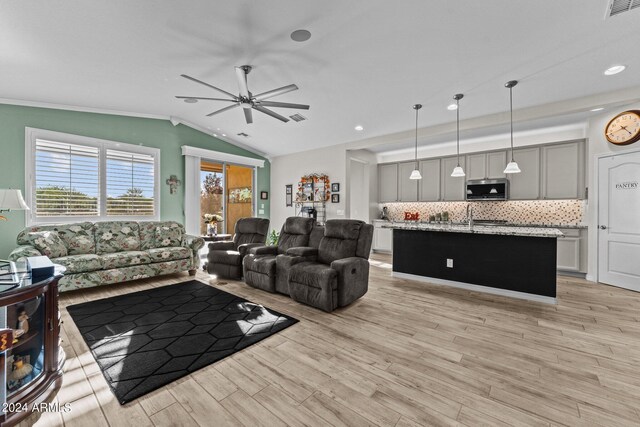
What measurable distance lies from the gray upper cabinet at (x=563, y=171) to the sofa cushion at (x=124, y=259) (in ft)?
24.1

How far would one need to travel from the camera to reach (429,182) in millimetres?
6586

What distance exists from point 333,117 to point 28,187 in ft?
16.9

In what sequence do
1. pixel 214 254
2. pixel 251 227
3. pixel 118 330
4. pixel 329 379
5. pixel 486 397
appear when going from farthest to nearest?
pixel 251 227 → pixel 214 254 → pixel 118 330 → pixel 329 379 → pixel 486 397

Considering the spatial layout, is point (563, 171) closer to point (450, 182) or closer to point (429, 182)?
point (450, 182)

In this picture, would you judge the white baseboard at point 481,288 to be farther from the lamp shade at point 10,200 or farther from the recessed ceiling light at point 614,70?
the lamp shade at point 10,200

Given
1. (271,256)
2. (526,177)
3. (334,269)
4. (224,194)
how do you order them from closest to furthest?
(334,269) → (271,256) → (526,177) → (224,194)

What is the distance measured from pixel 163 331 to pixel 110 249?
105 inches

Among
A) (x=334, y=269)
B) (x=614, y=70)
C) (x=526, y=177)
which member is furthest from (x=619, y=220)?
(x=334, y=269)

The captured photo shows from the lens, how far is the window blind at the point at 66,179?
4293 mm

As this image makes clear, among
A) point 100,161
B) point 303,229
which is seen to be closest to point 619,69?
point 303,229

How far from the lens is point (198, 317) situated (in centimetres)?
296

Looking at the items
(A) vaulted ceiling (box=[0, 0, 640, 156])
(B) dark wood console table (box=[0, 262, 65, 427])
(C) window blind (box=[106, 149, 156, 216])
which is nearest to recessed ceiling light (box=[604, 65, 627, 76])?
(A) vaulted ceiling (box=[0, 0, 640, 156])

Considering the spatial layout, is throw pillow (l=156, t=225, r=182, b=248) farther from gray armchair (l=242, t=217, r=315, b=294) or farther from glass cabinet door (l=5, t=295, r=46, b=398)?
glass cabinet door (l=5, t=295, r=46, b=398)

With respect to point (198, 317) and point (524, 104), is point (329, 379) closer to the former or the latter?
point (198, 317)
